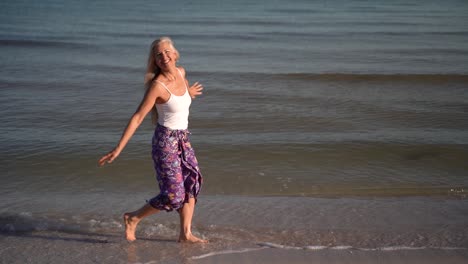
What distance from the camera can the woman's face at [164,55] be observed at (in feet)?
13.1

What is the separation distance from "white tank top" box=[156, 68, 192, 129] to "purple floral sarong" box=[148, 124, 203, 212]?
4cm

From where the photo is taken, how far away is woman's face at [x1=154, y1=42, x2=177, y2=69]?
3988mm

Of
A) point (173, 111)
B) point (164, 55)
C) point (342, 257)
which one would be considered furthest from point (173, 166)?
point (342, 257)

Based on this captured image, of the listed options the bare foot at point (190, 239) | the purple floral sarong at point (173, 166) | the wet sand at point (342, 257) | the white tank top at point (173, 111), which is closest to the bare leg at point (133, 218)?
the purple floral sarong at point (173, 166)

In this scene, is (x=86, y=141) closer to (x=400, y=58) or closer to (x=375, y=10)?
(x=400, y=58)

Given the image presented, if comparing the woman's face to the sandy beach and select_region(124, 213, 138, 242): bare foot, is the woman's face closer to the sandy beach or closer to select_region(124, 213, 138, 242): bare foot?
select_region(124, 213, 138, 242): bare foot

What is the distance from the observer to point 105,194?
18.7 ft

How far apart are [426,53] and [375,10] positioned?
17.4 meters

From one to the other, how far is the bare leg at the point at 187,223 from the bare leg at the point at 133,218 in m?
0.21

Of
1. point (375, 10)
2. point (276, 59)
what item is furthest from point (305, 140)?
point (375, 10)

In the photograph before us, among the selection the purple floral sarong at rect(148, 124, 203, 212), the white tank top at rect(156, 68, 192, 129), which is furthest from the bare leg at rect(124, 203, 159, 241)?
the white tank top at rect(156, 68, 192, 129)

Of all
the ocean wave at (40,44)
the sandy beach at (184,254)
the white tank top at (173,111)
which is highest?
the white tank top at (173,111)

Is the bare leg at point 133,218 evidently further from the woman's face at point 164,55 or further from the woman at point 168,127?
the woman's face at point 164,55

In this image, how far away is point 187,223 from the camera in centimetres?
436
